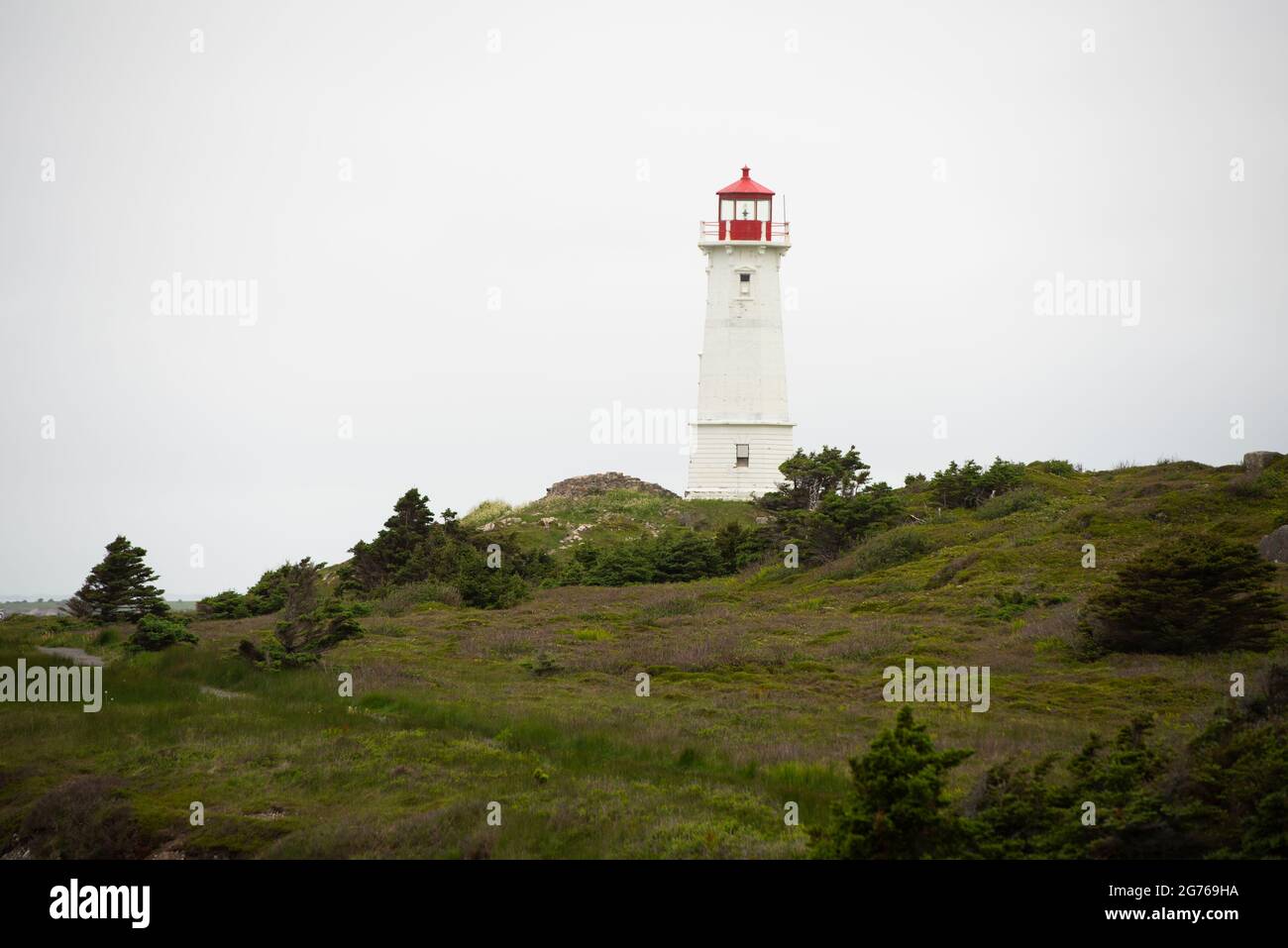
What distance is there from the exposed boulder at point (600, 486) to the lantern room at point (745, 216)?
1408 centimetres

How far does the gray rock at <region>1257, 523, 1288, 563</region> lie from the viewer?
84.1ft

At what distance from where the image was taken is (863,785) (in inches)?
424

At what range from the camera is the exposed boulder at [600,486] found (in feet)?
203

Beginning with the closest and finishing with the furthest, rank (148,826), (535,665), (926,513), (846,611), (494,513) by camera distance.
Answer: (148,826) < (535,665) < (846,611) < (926,513) < (494,513)

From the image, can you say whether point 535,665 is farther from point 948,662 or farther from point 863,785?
point 863,785

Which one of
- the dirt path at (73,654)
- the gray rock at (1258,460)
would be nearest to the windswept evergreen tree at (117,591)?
the dirt path at (73,654)

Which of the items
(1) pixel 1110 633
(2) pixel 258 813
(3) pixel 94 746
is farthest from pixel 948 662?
(3) pixel 94 746

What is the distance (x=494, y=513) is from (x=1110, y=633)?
4161 cm

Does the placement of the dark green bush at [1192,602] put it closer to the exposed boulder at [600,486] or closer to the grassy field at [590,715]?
the grassy field at [590,715]

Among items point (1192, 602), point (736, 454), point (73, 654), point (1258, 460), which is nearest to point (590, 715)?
point (1192, 602)

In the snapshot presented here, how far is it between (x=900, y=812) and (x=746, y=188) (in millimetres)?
48121

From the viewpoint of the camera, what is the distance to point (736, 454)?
2144 inches
